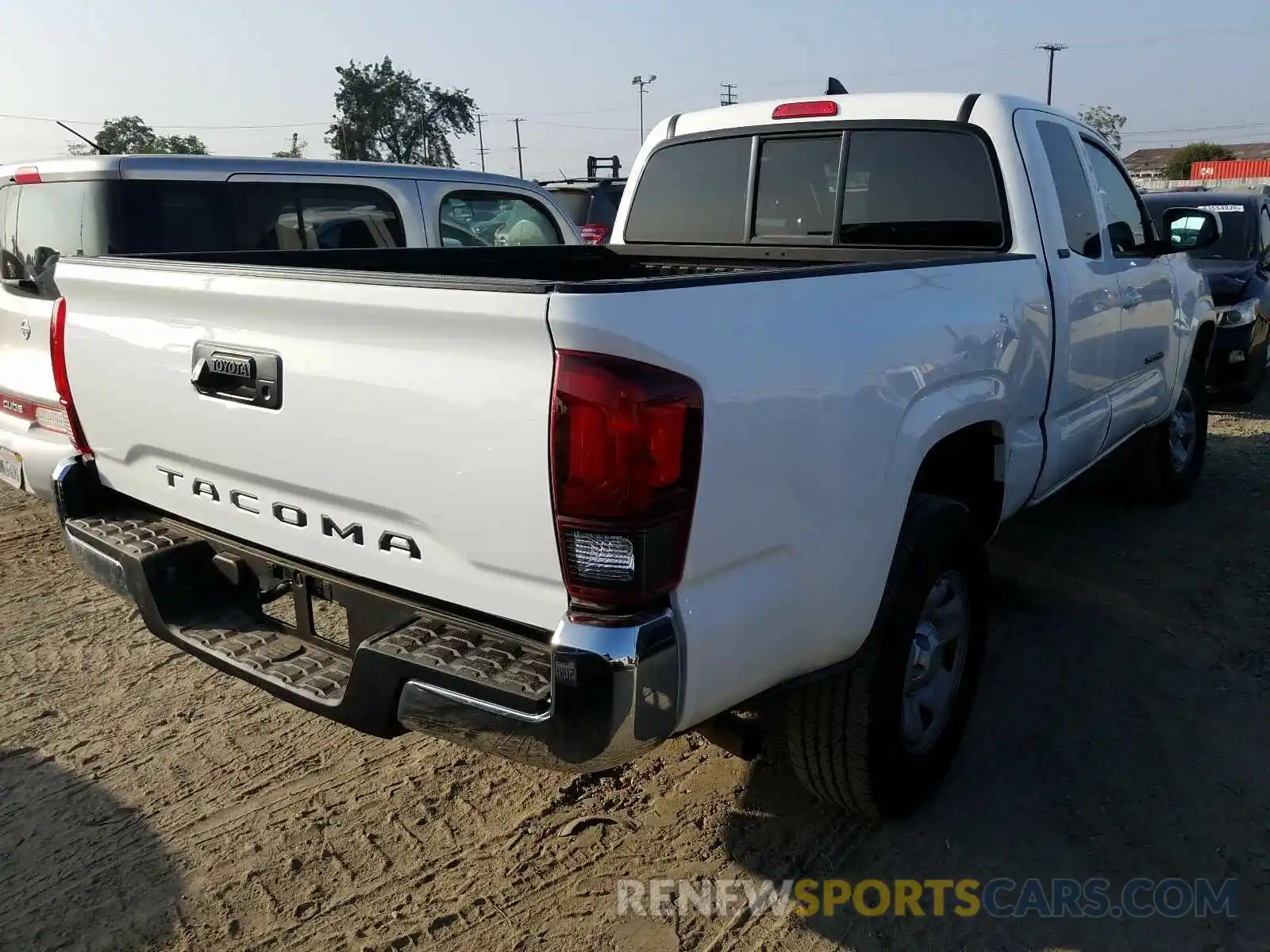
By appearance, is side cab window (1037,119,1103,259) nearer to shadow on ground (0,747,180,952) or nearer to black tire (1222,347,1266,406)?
shadow on ground (0,747,180,952)

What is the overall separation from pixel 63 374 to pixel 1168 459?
535cm

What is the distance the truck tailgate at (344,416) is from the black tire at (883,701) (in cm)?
90

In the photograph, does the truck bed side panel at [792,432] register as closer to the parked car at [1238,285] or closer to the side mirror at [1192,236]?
the side mirror at [1192,236]

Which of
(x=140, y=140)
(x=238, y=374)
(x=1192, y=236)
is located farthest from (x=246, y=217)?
(x=140, y=140)

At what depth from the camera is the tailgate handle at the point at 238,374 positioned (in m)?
2.38

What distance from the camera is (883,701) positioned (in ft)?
8.68

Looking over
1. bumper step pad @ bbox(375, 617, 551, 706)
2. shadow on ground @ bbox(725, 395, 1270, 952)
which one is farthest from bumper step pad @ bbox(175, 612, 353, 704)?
shadow on ground @ bbox(725, 395, 1270, 952)

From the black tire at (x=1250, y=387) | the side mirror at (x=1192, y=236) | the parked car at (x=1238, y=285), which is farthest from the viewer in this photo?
the black tire at (x=1250, y=387)

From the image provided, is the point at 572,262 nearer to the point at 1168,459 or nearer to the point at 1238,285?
the point at 1168,459

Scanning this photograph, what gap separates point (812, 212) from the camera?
4.19m

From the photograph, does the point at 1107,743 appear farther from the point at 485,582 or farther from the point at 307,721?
the point at 307,721

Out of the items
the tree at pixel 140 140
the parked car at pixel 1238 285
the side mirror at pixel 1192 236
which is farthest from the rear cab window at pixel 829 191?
the tree at pixel 140 140

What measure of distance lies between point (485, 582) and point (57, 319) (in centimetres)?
179

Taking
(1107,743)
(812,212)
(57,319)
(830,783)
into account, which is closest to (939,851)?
(830,783)
